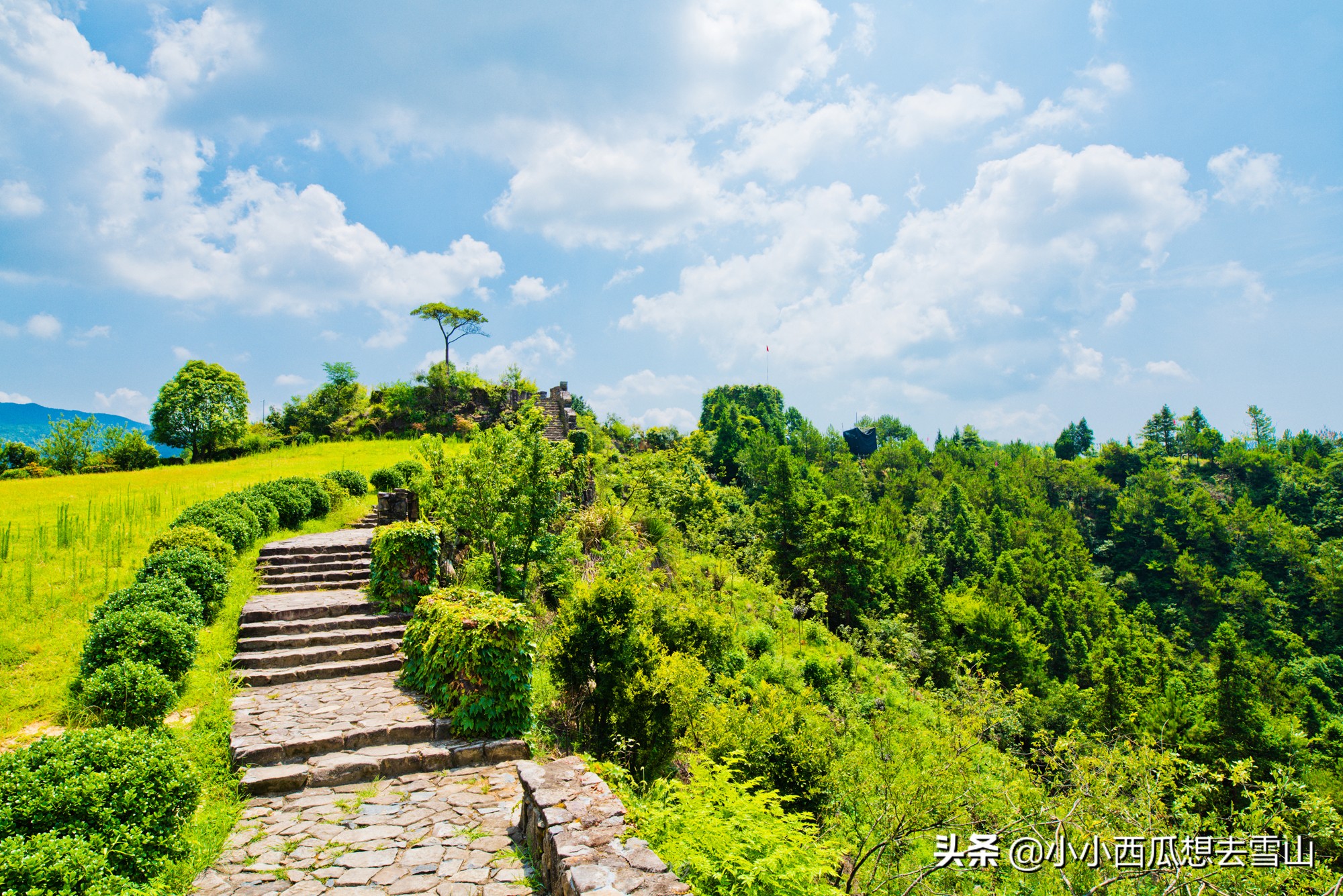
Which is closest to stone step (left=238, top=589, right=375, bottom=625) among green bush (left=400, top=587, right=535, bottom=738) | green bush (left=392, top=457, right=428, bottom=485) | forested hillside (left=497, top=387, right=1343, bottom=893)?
forested hillside (left=497, top=387, right=1343, bottom=893)

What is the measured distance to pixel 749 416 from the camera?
66.9m

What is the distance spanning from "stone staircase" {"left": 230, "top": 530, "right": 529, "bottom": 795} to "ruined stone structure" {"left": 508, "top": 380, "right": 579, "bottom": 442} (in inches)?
640

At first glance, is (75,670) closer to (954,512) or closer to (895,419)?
(954,512)

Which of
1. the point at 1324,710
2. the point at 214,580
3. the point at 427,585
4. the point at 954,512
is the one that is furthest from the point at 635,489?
the point at 1324,710

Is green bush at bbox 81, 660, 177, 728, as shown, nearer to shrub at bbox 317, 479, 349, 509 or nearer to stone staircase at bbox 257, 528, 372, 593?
stone staircase at bbox 257, 528, 372, 593

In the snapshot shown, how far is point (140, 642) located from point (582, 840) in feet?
19.7

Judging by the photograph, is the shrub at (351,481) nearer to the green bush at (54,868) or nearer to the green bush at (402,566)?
the green bush at (402,566)

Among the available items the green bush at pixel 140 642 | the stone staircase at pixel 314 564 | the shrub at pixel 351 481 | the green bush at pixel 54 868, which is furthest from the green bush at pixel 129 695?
the shrub at pixel 351 481

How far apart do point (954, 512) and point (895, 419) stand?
45.2m

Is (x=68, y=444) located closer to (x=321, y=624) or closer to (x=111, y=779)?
(x=321, y=624)

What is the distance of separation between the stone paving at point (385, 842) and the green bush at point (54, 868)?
37.3 inches

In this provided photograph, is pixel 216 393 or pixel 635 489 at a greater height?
pixel 216 393

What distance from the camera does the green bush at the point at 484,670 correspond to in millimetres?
6555

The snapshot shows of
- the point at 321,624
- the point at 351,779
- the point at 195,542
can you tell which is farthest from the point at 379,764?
the point at 195,542
